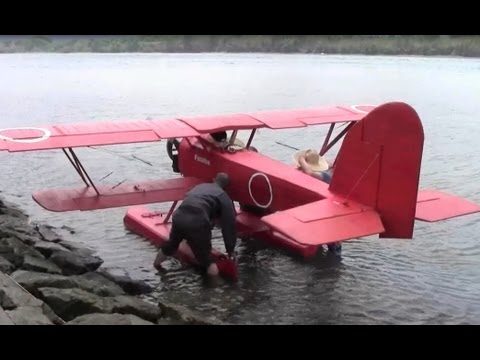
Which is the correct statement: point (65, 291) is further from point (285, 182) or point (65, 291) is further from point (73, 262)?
point (285, 182)

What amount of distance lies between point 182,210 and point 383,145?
2.84m

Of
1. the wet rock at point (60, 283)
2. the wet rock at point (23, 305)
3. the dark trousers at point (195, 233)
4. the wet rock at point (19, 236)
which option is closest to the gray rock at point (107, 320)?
the wet rock at point (23, 305)

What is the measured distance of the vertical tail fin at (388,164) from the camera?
7.35m

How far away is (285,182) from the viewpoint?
8859 mm

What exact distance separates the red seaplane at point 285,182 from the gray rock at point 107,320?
181cm

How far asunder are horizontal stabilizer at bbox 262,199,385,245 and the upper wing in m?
3.10

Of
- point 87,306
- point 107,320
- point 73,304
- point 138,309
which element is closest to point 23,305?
point 73,304

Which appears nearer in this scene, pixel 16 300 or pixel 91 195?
pixel 16 300

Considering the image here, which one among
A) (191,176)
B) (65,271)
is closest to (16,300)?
(65,271)

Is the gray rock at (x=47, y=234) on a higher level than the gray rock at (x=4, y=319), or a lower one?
lower

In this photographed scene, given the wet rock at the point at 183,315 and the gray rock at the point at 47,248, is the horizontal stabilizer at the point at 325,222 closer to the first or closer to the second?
the wet rock at the point at 183,315
